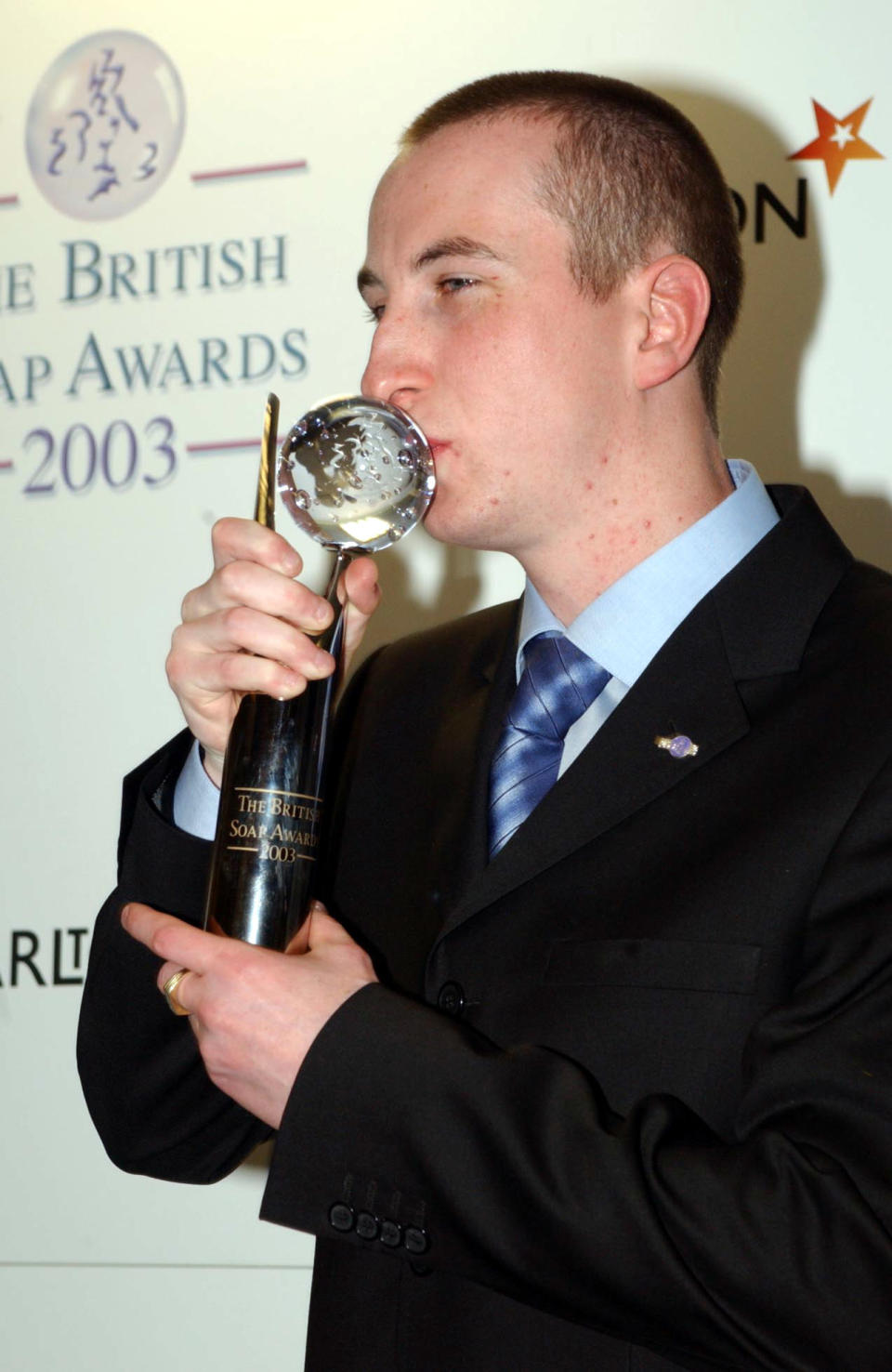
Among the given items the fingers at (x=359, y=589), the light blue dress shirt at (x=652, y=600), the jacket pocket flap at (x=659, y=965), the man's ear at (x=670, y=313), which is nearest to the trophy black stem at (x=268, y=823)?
the fingers at (x=359, y=589)

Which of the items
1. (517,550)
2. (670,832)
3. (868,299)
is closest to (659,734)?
(670,832)

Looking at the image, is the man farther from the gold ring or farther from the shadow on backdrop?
the shadow on backdrop

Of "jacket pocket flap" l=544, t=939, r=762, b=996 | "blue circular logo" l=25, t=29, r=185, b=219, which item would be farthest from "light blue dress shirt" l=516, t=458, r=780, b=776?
"blue circular logo" l=25, t=29, r=185, b=219

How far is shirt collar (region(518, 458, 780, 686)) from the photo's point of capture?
174 centimetres

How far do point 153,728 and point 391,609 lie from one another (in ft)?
1.32

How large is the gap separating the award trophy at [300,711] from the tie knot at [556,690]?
287mm

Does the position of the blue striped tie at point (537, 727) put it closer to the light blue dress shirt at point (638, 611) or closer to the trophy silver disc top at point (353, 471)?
the light blue dress shirt at point (638, 611)

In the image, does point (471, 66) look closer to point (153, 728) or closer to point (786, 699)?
point (153, 728)

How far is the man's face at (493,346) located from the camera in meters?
1.76

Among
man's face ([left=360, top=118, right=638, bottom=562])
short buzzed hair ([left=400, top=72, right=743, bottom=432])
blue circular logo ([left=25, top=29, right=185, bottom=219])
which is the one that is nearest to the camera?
man's face ([left=360, top=118, right=638, bottom=562])

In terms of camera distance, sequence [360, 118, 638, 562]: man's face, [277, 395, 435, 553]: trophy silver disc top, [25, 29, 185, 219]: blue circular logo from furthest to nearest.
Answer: [25, 29, 185, 219]: blue circular logo < [360, 118, 638, 562]: man's face < [277, 395, 435, 553]: trophy silver disc top

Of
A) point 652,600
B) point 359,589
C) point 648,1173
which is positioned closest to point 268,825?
point 359,589

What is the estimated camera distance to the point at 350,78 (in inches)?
106

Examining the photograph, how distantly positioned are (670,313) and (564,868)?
70cm
